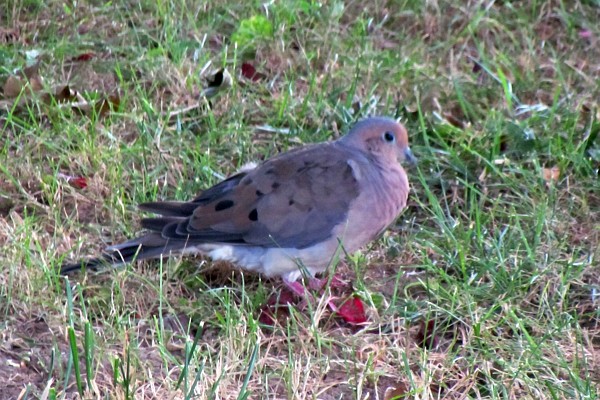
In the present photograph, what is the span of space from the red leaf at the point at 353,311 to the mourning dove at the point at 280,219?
235mm

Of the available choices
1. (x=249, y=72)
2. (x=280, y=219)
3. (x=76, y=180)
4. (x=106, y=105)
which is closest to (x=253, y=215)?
(x=280, y=219)

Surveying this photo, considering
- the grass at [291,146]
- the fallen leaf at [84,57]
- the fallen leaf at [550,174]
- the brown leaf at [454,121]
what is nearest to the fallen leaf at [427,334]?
the grass at [291,146]

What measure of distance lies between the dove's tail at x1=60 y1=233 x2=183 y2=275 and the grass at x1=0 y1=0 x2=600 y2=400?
0.16 ft

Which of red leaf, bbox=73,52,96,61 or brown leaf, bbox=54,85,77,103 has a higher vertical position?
brown leaf, bbox=54,85,77,103

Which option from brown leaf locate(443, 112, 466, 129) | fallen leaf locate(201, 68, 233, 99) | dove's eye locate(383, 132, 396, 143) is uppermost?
dove's eye locate(383, 132, 396, 143)

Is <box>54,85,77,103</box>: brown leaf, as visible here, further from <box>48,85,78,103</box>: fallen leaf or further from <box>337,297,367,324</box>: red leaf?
<box>337,297,367,324</box>: red leaf

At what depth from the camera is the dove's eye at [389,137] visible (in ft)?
14.9

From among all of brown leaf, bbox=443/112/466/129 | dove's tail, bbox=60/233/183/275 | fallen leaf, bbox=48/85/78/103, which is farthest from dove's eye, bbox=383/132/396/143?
fallen leaf, bbox=48/85/78/103

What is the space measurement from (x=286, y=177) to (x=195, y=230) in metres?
0.40

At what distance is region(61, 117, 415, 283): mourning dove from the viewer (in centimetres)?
418

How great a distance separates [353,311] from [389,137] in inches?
33.6

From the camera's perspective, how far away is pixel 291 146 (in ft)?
16.9

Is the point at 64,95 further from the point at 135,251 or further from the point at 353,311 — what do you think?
the point at 353,311

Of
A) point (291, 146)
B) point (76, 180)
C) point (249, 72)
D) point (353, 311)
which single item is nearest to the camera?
point (353, 311)
